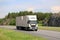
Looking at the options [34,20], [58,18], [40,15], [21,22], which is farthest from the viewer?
[40,15]

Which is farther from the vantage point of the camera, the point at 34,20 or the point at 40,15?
the point at 40,15

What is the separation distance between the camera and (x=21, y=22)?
61125 mm

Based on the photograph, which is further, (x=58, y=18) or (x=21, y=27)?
(x=58, y=18)

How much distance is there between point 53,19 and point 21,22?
2819 centimetres

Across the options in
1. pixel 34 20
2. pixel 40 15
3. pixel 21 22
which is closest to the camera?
pixel 34 20

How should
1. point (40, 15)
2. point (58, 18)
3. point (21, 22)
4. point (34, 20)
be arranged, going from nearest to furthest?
point (34, 20), point (21, 22), point (58, 18), point (40, 15)

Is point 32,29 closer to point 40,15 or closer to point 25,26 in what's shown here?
point 25,26

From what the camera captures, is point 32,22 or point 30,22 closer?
point 32,22

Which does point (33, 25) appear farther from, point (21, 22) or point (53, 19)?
point (53, 19)

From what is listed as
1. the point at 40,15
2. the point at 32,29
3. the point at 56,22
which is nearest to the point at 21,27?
the point at 32,29

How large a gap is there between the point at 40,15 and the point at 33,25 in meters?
89.4

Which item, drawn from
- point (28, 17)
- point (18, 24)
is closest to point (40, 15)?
point (18, 24)

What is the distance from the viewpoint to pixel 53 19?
3438 inches

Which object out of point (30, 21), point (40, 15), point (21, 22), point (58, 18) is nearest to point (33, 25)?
point (30, 21)
